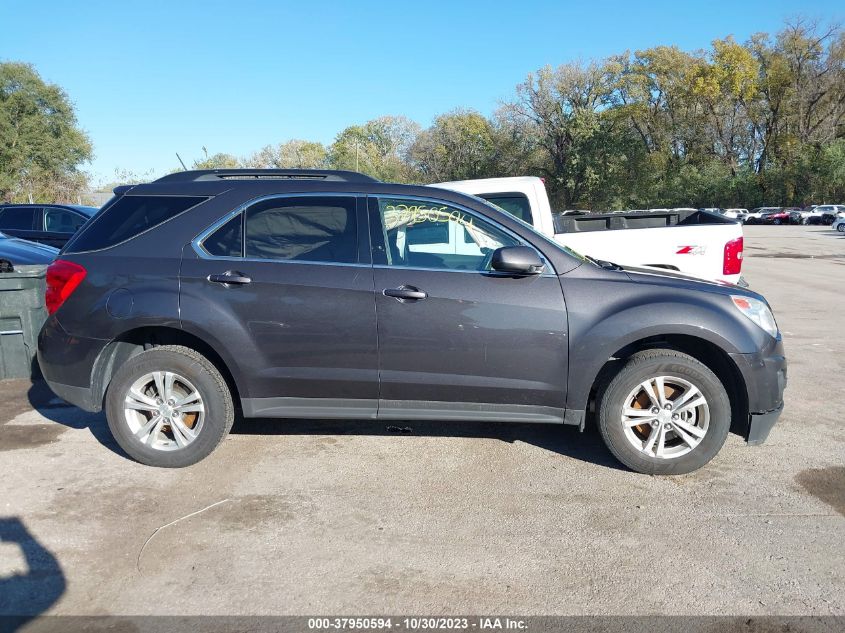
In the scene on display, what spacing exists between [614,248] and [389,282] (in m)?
3.88

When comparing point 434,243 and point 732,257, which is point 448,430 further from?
point 732,257

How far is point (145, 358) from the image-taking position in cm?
436

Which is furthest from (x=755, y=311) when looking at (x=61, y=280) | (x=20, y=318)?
(x=20, y=318)

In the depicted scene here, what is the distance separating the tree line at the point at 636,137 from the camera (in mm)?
42469

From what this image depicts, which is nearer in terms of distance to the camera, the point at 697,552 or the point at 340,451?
the point at 697,552

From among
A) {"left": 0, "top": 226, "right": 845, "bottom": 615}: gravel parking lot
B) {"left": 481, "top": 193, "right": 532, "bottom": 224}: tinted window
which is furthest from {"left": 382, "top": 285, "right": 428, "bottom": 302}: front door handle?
{"left": 481, "top": 193, "right": 532, "bottom": 224}: tinted window

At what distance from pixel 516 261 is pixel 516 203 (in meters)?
3.37

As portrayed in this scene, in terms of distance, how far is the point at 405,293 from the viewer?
4.16 meters

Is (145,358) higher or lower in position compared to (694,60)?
lower

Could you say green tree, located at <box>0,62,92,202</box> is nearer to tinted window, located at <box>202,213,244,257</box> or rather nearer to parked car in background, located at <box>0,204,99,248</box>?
parked car in background, located at <box>0,204,99,248</box>

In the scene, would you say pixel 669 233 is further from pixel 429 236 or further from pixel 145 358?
pixel 145 358

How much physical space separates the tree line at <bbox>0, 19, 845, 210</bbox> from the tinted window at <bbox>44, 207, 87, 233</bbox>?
96.9ft

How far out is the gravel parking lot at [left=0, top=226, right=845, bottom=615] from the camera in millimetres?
3041

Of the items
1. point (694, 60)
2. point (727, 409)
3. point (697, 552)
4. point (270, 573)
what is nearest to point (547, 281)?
point (727, 409)
